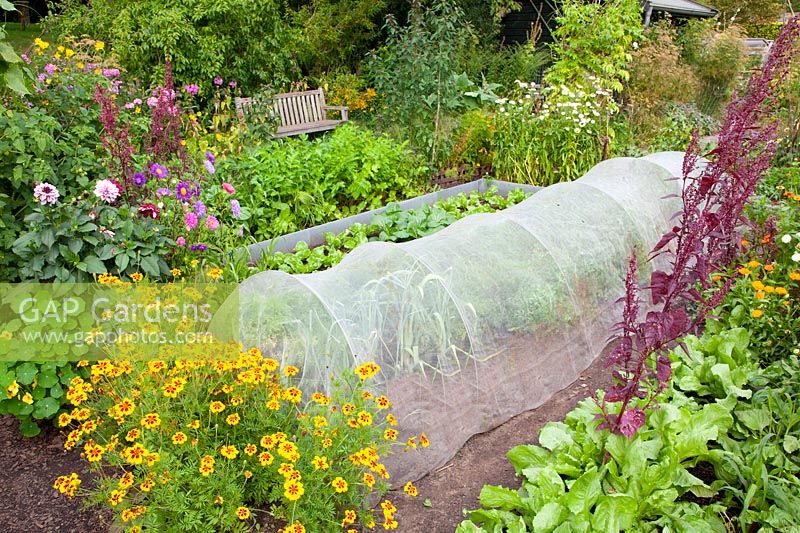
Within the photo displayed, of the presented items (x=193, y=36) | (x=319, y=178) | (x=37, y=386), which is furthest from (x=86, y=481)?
(x=193, y=36)

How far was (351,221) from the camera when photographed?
5812 millimetres

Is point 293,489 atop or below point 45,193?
below

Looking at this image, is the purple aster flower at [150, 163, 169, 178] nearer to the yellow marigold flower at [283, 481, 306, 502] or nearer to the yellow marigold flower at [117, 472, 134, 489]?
the yellow marigold flower at [117, 472, 134, 489]

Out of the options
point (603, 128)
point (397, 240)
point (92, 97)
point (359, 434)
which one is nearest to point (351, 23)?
point (603, 128)

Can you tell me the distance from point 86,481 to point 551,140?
5839 millimetres

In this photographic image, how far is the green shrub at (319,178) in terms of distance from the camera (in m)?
5.50

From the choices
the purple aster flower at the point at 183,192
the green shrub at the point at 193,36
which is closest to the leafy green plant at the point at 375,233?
the purple aster flower at the point at 183,192

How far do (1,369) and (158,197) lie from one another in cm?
126

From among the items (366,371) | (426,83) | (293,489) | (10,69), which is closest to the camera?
(293,489)

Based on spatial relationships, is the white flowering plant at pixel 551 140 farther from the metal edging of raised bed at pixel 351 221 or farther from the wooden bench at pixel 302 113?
the wooden bench at pixel 302 113

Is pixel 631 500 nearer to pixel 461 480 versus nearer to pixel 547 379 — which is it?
pixel 461 480

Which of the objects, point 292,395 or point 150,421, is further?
point 292,395

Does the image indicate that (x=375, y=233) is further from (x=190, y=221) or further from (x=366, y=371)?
(x=366, y=371)

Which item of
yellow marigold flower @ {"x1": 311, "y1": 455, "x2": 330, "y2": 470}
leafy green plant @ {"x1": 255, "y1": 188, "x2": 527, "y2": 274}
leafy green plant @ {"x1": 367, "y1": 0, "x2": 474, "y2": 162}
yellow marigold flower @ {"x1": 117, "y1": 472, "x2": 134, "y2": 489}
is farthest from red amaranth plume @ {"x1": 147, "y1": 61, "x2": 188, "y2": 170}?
leafy green plant @ {"x1": 367, "y1": 0, "x2": 474, "y2": 162}
